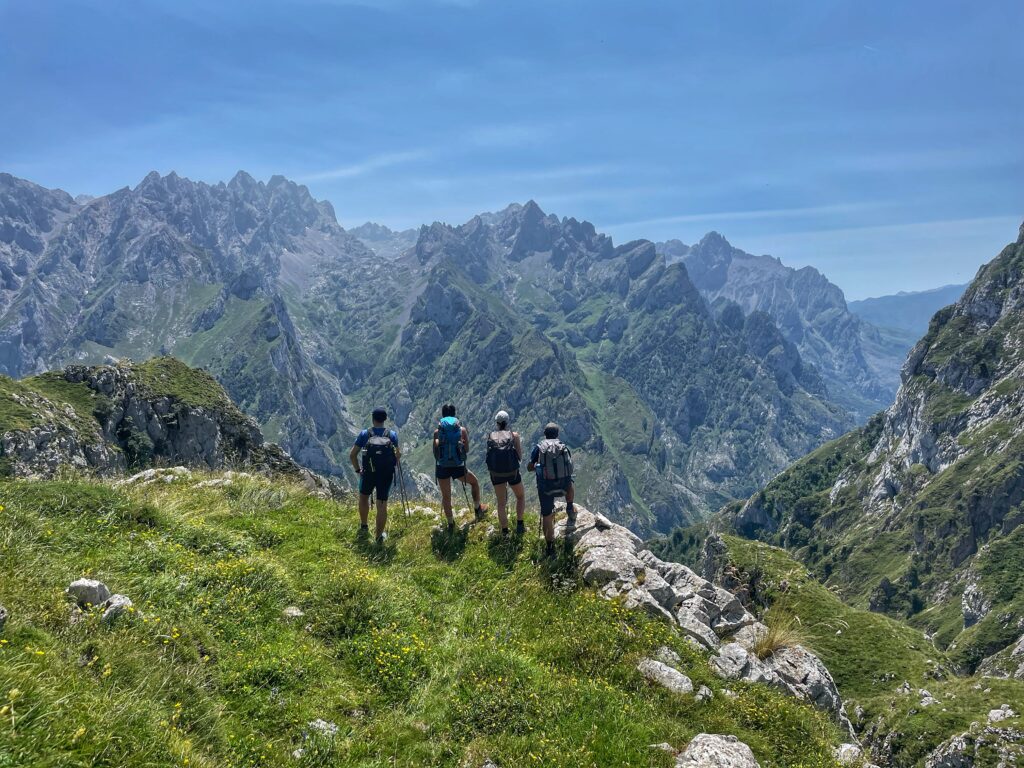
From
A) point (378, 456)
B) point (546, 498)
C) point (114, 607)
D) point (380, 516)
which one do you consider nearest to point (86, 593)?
point (114, 607)

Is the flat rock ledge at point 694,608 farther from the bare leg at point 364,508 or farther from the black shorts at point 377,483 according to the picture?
the bare leg at point 364,508

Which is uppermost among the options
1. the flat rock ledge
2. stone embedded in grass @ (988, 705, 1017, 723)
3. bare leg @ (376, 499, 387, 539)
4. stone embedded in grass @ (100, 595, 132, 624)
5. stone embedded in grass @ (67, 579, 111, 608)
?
stone embedded in grass @ (67, 579, 111, 608)

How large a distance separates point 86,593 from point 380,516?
29.6 feet

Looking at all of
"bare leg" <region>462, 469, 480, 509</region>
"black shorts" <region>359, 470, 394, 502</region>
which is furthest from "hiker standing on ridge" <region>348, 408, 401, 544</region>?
"bare leg" <region>462, 469, 480, 509</region>

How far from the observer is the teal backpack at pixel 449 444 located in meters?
18.9

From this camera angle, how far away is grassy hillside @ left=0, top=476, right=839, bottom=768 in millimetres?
7328

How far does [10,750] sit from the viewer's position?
543cm

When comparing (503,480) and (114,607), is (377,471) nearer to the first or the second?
(503,480)

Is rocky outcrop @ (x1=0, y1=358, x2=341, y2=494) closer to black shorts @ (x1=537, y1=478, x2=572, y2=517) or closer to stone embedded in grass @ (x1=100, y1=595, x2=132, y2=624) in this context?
black shorts @ (x1=537, y1=478, x2=572, y2=517)

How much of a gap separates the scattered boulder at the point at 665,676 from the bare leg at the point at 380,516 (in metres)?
9.26

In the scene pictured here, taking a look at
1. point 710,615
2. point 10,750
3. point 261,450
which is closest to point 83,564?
point 10,750

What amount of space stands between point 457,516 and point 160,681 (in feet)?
41.5

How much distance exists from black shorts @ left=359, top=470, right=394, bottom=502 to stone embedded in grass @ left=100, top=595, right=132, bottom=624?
8.56 meters

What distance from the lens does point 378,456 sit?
717 inches
